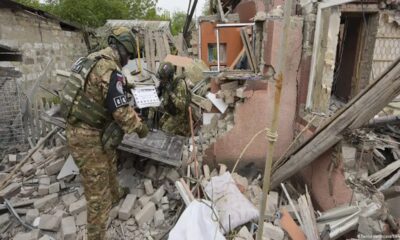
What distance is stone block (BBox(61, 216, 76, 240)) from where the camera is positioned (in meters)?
3.03

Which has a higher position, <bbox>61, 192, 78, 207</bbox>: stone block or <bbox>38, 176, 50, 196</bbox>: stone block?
<bbox>38, 176, 50, 196</bbox>: stone block

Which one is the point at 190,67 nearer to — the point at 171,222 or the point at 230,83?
the point at 230,83

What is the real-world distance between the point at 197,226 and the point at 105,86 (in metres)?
1.67

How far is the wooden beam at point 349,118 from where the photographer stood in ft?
7.61

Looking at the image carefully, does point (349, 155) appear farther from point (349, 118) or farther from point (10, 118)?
→ point (10, 118)

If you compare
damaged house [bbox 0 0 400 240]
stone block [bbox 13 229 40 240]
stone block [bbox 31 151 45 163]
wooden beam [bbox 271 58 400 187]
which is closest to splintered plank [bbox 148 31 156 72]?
damaged house [bbox 0 0 400 240]

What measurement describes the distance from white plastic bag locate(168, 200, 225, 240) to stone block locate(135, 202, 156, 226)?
67 cm

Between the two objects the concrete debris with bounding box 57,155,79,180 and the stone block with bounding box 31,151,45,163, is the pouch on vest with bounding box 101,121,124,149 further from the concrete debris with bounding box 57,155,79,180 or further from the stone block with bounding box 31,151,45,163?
the stone block with bounding box 31,151,45,163

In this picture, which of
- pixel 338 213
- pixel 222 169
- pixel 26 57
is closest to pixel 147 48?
pixel 26 57

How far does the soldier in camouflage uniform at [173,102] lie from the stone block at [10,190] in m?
2.35

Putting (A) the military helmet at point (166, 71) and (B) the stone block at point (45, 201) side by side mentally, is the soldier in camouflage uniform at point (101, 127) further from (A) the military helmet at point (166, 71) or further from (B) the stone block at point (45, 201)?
(A) the military helmet at point (166, 71)

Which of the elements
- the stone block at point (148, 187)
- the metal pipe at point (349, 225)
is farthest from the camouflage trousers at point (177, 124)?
the metal pipe at point (349, 225)

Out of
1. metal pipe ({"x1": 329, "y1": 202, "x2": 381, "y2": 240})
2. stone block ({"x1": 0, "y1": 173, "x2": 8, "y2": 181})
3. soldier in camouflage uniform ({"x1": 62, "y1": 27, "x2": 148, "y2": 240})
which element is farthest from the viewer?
stone block ({"x1": 0, "y1": 173, "x2": 8, "y2": 181})

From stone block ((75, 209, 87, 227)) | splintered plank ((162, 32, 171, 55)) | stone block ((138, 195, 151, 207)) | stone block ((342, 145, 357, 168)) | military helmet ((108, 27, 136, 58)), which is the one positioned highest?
military helmet ((108, 27, 136, 58))
